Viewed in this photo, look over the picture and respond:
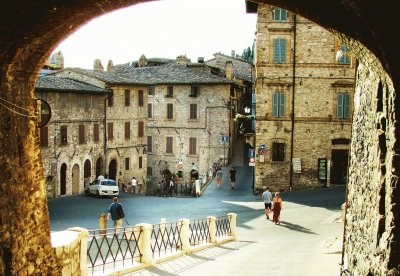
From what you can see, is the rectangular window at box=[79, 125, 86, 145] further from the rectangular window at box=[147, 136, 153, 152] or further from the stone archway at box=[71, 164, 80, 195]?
the rectangular window at box=[147, 136, 153, 152]

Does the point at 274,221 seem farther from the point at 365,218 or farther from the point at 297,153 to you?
the point at 365,218

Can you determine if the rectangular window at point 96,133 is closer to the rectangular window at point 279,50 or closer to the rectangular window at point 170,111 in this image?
the rectangular window at point 170,111

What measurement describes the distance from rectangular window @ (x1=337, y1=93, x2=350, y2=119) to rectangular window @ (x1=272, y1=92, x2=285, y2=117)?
346cm

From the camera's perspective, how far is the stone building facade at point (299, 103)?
3031 cm

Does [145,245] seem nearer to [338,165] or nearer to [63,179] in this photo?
[338,165]

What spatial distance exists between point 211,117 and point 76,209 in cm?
2125

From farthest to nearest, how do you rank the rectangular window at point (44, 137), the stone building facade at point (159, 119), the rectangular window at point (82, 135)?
the stone building facade at point (159, 119) < the rectangular window at point (82, 135) < the rectangular window at point (44, 137)

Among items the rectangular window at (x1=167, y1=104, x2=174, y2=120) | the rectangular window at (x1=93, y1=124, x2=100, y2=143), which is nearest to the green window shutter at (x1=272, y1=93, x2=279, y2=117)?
the rectangular window at (x1=93, y1=124, x2=100, y2=143)

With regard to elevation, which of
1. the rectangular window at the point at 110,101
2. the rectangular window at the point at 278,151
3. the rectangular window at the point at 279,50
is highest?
the rectangular window at the point at 279,50

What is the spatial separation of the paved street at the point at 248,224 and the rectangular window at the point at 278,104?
5116 millimetres

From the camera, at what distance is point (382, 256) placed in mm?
5875

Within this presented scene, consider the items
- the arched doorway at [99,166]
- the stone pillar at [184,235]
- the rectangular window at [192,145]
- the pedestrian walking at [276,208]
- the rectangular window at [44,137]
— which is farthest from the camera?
the rectangular window at [192,145]

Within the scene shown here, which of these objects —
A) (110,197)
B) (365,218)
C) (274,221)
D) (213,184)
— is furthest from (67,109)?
(365,218)

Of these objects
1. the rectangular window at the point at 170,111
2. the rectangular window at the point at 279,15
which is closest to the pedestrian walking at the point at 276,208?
the rectangular window at the point at 279,15
